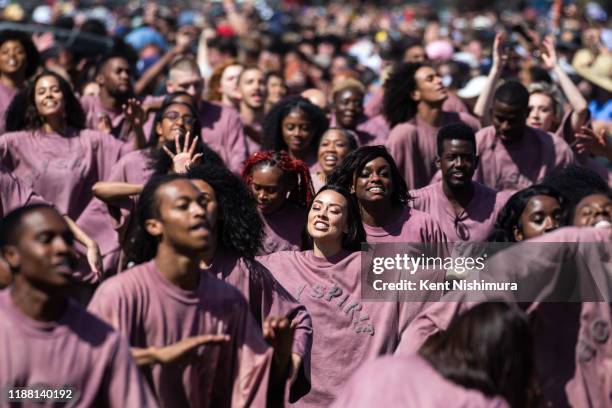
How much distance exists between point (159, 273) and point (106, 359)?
65 centimetres

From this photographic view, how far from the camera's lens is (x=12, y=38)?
38.9ft

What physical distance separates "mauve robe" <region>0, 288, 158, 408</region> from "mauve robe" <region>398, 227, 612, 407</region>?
147 centimetres

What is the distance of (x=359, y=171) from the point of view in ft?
29.3

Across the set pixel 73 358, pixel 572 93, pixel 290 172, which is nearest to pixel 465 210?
pixel 290 172

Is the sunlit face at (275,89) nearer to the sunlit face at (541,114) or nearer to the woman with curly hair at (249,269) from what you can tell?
the sunlit face at (541,114)

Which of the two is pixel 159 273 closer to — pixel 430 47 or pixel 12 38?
pixel 12 38

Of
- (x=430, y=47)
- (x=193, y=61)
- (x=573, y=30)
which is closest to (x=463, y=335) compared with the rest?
(x=193, y=61)

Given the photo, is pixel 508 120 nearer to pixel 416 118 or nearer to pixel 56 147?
pixel 416 118

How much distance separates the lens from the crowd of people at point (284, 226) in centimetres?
560

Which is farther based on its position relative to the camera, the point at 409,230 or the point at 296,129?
the point at 296,129

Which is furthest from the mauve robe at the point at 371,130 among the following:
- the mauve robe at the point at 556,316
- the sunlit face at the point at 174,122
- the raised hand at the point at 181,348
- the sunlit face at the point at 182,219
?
the raised hand at the point at 181,348

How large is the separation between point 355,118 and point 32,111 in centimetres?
296

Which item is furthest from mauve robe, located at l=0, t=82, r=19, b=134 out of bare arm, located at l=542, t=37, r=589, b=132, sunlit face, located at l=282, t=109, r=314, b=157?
bare arm, located at l=542, t=37, r=589, b=132

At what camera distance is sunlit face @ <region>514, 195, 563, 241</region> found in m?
7.55
